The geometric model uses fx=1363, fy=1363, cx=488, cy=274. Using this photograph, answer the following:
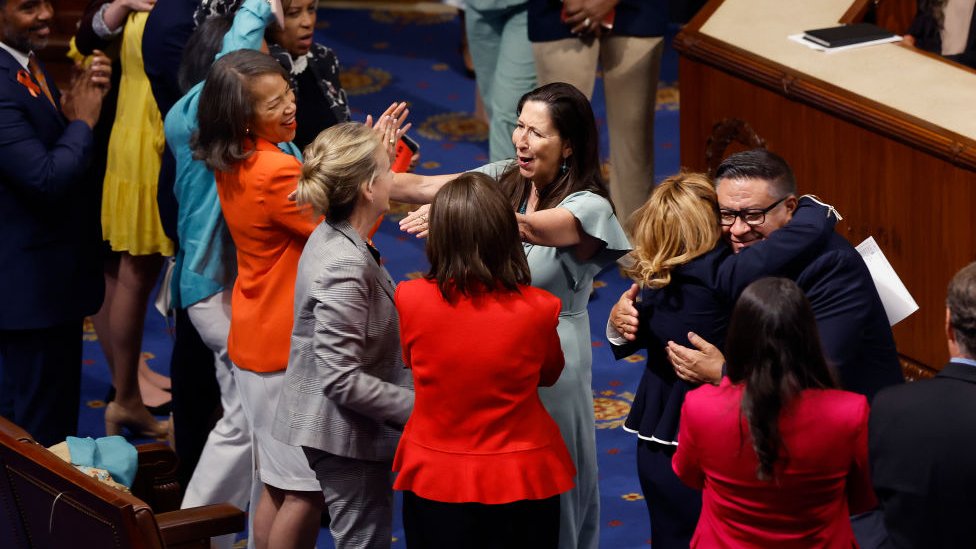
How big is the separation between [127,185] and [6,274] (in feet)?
2.55

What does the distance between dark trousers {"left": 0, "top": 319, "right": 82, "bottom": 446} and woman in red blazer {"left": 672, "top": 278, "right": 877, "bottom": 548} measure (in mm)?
2131

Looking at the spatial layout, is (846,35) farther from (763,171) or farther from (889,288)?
(763,171)

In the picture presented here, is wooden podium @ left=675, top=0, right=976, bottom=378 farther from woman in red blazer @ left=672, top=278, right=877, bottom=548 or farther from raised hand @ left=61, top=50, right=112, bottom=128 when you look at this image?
raised hand @ left=61, top=50, right=112, bottom=128

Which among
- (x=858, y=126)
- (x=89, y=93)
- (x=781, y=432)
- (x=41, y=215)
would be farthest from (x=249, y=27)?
(x=781, y=432)

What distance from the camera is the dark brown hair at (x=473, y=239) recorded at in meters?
2.62

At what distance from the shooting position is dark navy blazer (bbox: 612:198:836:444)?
9.04 ft

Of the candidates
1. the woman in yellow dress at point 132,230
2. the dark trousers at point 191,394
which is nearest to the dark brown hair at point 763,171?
the dark trousers at point 191,394

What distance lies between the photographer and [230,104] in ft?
10.7

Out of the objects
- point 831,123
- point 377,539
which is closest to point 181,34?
point 377,539

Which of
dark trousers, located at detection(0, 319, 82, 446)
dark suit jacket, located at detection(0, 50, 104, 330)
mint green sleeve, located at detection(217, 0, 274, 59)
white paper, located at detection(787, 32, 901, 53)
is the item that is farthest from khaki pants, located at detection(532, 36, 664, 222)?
dark trousers, located at detection(0, 319, 82, 446)

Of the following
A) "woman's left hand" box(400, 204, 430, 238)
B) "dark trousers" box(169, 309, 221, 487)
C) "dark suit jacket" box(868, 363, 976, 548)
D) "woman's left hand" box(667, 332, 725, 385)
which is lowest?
"dark trousers" box(169, 309, 221, 487)

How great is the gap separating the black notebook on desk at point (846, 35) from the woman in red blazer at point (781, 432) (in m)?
2.51

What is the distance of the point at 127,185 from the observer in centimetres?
445

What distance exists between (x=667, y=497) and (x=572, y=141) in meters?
0.83
